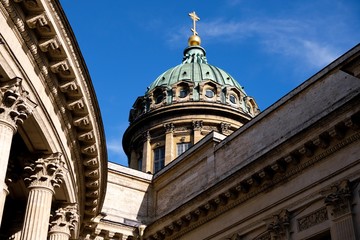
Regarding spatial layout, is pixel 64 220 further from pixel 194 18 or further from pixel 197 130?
pixel 194 18

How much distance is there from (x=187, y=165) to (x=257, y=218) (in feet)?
24.1

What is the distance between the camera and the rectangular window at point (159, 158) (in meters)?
41.6

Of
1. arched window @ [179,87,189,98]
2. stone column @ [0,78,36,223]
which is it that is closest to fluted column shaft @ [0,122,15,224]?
stone column @ [0,78,36,223]

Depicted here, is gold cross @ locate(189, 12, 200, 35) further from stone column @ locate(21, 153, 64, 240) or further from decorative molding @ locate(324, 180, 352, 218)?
stone column @ locate(21, 153, 64, 240)

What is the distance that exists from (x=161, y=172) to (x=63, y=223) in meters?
13.5

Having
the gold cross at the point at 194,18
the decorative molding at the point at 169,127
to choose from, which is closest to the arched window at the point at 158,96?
the decorative molding at the point at 169,127

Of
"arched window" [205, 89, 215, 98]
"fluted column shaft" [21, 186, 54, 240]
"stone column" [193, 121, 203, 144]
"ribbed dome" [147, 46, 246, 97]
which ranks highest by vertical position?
"ribbed dome" [147, 46, 246, 97]

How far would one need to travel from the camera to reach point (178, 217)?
2670 centimetres

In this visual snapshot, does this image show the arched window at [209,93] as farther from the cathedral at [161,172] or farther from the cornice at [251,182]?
the cornice at [251,182]

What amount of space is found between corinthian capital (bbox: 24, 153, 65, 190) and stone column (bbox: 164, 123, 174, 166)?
78.6ft

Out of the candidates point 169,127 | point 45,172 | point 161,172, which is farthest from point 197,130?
point 45,172

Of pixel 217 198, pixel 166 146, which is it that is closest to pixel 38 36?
pixel 217 198

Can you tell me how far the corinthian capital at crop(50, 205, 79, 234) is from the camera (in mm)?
18266

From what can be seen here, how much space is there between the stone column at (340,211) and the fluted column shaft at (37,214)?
9115 millimetres
